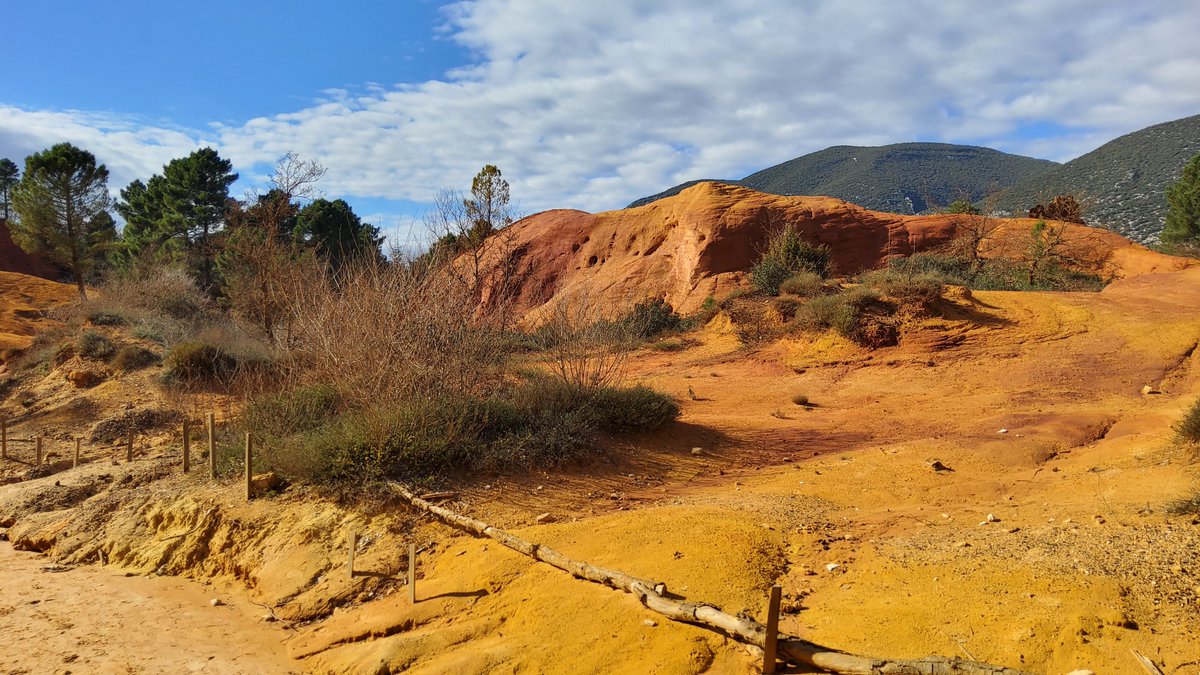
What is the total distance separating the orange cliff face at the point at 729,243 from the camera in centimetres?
2478

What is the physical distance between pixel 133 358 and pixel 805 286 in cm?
1653

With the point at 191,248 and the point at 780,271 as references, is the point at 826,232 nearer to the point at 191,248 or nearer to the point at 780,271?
the point at 780,271

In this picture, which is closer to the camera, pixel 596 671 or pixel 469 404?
pixel 596 671

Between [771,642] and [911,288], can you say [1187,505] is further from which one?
[911,288]

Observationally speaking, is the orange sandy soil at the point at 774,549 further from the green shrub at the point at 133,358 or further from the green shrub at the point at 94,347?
the green shrub at the point at 94,347

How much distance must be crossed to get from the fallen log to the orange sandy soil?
0.27ft

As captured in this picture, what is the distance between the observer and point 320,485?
6.96 metres

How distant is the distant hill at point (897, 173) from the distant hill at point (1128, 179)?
20.1ft

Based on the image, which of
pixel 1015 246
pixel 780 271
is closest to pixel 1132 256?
pixel 1015 246

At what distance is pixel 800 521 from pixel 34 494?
30.5 ft

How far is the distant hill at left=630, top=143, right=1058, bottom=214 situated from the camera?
183 ft

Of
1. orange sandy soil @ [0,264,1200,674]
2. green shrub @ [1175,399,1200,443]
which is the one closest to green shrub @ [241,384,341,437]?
orange sandy soil @ [0,264,1200,674]

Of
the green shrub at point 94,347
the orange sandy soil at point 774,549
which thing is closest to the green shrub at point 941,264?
the orange sandy soil at point 774,549

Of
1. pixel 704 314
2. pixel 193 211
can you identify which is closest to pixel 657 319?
pixel 704 314
